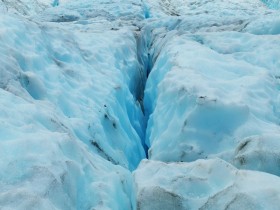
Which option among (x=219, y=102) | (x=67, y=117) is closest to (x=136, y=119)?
(x=67, y=117)

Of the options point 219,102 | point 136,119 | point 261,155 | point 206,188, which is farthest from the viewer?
point 136,119

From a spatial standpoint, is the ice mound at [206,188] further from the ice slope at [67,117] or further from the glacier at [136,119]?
the ice slope at [67,117]

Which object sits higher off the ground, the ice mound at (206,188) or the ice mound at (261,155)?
the ice mound at (206,188)

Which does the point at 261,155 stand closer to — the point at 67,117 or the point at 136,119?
the point at 67,117

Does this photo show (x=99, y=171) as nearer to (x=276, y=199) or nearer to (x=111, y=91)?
(x=276, y=199)

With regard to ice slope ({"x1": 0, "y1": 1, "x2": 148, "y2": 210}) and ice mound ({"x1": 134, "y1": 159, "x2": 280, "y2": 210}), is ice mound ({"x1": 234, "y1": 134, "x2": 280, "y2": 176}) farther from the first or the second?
ice slope ({"x1": 0, "y1": 1, "x2": 148, "y2": 210})

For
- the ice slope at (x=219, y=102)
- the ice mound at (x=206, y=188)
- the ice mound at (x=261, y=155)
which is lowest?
the ice slope at (x=219, y=102)

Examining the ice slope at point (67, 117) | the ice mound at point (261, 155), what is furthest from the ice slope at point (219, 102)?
the ice slope at point (67, 117)

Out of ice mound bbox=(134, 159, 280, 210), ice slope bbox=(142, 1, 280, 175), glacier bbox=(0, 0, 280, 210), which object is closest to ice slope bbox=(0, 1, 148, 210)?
glacier bbox=(0, 0, 280, 210)
